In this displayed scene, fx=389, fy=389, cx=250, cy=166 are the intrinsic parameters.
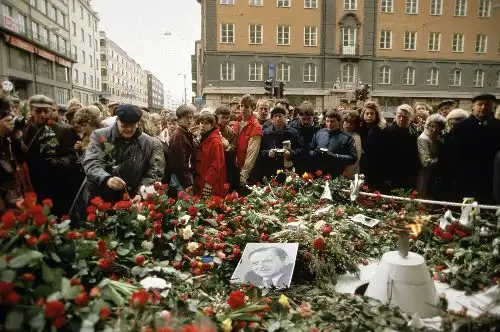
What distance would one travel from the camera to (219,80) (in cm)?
3025

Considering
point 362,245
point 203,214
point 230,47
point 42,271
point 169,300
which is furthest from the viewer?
point 230,47

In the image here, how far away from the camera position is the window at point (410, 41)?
31.8 metres

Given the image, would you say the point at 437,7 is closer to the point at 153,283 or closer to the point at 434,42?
the point at 434,42

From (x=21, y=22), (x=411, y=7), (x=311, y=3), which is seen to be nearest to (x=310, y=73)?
(x=311, y=3)

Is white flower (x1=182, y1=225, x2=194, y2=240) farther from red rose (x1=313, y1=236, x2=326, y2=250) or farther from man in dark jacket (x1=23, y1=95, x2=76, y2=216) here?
man in dark jacket (x1=23, y1=95, x2=76, y2=216)

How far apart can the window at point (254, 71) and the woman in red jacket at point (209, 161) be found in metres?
26.4

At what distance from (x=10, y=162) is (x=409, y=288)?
316 cm

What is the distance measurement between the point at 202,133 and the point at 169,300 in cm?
321

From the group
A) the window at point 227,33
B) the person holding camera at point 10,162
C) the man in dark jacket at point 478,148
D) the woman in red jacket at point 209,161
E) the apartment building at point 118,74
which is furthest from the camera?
the apartment building at point 118,74

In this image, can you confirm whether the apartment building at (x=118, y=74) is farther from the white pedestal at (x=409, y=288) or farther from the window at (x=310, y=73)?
the white pedestal at (x=409, y=288)

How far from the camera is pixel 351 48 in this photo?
30875 millimetres

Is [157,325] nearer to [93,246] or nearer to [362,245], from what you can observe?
[93,246]

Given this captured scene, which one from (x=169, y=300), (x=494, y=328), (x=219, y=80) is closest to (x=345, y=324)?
(x=494, y=328)

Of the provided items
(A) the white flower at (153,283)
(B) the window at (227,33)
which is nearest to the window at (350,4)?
(B) the window at (227,33)
